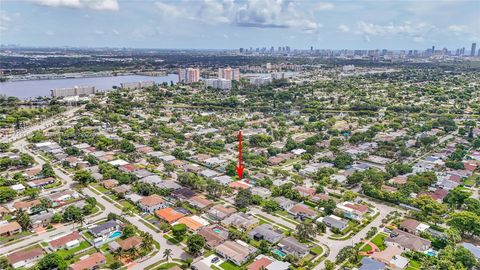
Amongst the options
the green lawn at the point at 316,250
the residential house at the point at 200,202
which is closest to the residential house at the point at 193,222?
the residential house at the point at 200,202

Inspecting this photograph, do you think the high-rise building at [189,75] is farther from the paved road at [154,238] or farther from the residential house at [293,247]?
the residential house at [293,247]

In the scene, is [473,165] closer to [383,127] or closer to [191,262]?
[383,127]

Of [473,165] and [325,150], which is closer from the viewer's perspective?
[473,165]

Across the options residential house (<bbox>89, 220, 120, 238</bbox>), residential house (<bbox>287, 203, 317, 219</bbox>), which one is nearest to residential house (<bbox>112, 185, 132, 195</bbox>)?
residential house (<bbox>89, 220, 120, 238</bbox>)

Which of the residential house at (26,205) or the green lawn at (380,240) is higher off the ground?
the residential house at (26,205)

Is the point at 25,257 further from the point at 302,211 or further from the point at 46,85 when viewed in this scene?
the point at 46,85

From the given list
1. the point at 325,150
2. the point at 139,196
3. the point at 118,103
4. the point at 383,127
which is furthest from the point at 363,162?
the point at 118,103

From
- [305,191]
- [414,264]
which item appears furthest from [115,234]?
[414,264]
